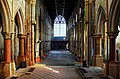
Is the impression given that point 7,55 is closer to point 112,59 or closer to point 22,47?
point 22,47

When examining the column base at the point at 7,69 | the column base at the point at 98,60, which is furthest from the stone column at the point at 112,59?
the column base at the point at 7,69

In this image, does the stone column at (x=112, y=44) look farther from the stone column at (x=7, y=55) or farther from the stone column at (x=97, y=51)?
the stone column at (x=7, y=55)

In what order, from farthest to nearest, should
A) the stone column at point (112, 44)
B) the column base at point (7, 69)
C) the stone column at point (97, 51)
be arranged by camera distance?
the stone column at point (97, 51) < the column base at point (7, 69) < the stone column at point (112, 44)

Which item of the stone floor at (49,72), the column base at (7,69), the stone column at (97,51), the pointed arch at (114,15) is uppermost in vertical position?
the pointed arch at (114,15)

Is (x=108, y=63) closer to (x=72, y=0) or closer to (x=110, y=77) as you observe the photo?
(x=110, y=77)

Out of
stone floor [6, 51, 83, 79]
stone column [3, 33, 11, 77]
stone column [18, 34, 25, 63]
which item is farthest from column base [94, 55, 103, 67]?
stone column [3, 33, 11, 77]

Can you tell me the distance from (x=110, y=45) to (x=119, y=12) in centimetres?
200

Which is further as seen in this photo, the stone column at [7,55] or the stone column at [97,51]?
the stone column at [97,51]

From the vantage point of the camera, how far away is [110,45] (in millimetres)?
13305

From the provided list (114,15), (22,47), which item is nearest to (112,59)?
(114,15)

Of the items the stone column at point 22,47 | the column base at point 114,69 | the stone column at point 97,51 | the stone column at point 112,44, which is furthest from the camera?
the stone column at point 22,47

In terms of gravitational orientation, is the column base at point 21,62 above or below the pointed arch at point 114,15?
below

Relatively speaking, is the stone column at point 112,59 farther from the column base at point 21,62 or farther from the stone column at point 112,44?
the column base at point 21,62

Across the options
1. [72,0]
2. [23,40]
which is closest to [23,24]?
[23,40]
